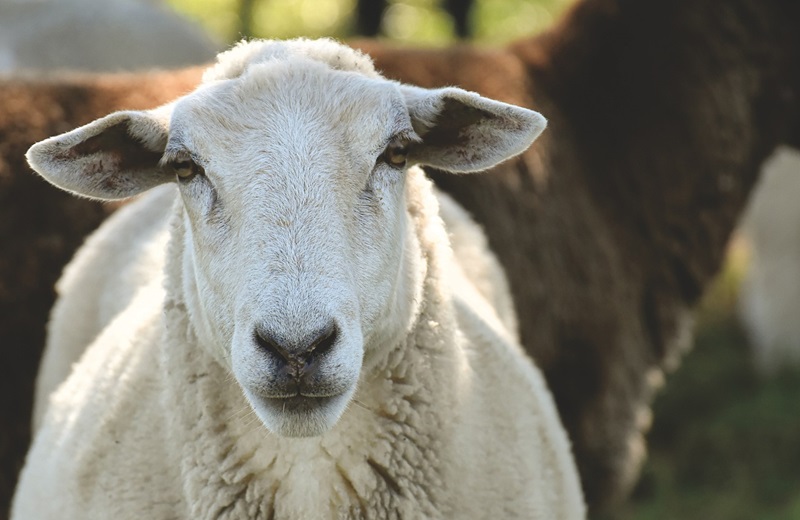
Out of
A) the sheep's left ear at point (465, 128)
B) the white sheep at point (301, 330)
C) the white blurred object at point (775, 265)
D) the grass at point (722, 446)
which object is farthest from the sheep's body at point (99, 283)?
the white blurred object at point (775, 265)

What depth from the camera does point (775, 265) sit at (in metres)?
9.76

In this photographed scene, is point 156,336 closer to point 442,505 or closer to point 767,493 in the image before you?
point 442,505

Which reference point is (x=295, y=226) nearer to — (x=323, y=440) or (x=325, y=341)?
(x=325, y=341)

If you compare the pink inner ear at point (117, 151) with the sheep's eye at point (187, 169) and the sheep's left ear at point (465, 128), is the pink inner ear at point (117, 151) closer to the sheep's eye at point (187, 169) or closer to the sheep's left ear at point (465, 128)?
the sheep's eye at point (187, 169)

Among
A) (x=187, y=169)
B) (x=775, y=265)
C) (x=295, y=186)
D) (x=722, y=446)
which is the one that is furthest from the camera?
(x=775, y=265)

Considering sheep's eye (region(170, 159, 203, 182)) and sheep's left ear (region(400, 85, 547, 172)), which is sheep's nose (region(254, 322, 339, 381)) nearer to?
sheep's eye (region(170, 159, 203, 182))

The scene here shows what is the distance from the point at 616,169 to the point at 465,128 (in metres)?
3.01

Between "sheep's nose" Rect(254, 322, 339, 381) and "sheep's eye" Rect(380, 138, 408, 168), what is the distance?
1.98 ft

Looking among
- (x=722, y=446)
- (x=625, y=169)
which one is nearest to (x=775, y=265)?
(x=722, y=446)

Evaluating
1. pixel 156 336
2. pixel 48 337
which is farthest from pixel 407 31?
pixel 156 336

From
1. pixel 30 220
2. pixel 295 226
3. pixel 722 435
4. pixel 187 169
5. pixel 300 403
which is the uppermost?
pixel 295 226

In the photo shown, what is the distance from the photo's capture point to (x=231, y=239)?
3059 mm

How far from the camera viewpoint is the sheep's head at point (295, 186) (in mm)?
2840

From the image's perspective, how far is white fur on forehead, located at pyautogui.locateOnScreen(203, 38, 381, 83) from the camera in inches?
133
